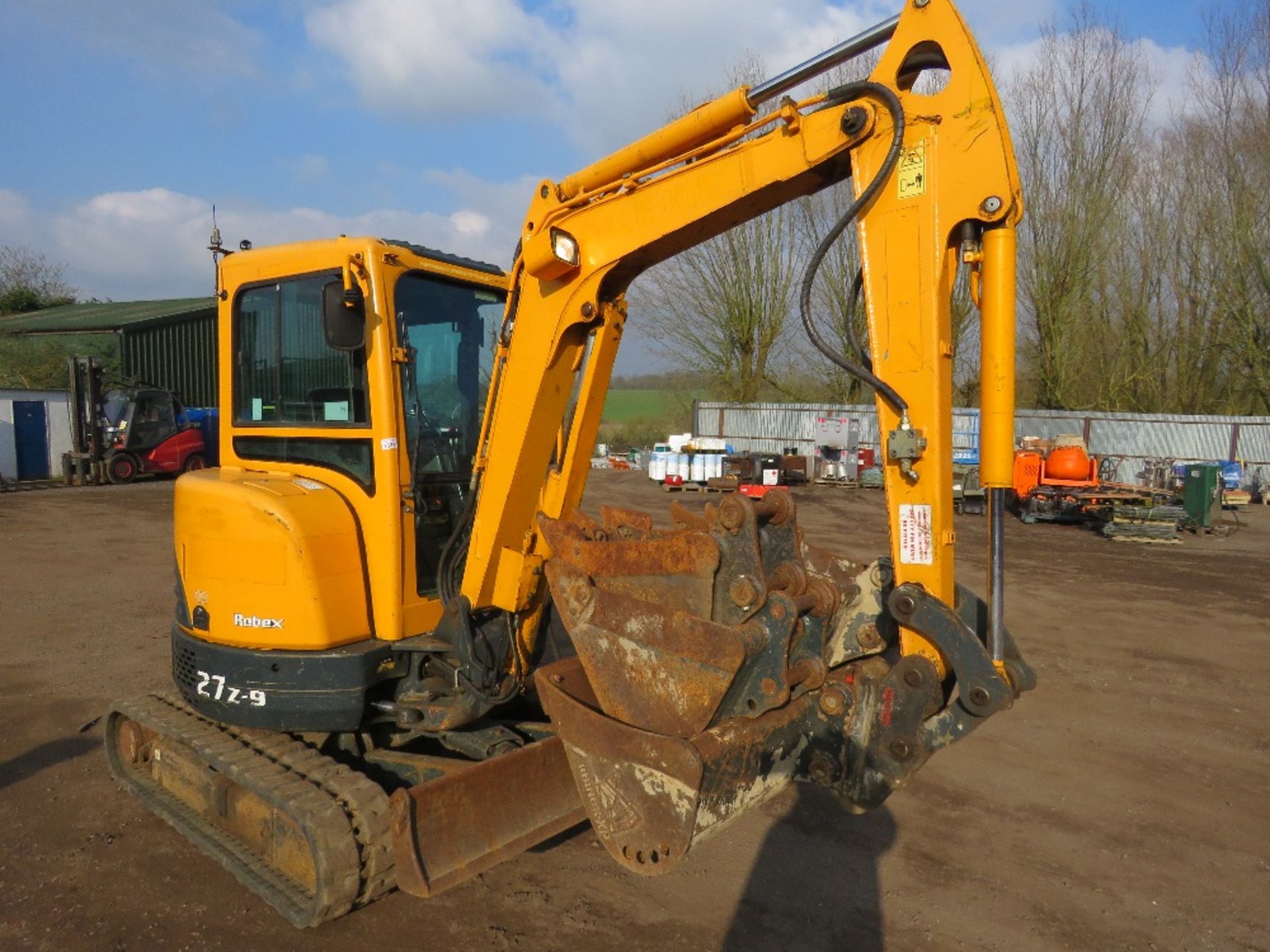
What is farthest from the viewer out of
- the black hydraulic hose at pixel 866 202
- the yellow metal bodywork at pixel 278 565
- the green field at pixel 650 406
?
the green field at pixel 650 406

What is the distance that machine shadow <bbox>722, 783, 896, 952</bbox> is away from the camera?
11.8 ft

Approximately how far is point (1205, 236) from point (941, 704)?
29483mm

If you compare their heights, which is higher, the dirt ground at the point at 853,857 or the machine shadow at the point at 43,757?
the machine shadow at the point at 43,757

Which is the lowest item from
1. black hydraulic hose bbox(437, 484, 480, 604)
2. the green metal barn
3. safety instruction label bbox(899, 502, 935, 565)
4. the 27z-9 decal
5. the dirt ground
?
the dirt ground

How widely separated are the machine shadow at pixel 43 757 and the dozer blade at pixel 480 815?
3169mm

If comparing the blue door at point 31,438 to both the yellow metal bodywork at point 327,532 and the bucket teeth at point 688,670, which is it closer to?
the yellow metal bodywork at point 327,532

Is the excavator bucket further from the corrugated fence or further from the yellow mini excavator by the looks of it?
the corrugated fence

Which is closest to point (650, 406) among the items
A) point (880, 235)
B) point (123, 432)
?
point (123, 432)

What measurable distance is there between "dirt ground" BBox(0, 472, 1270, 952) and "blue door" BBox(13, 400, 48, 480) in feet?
60.4

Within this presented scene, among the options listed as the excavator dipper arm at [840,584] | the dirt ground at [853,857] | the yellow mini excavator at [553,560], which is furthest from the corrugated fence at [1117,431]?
the excavator dipper arm at [840,584]

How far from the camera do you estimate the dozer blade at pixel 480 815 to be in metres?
3.17

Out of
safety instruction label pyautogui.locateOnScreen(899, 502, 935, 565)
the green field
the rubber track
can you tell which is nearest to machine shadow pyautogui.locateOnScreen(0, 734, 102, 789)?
the rubber track

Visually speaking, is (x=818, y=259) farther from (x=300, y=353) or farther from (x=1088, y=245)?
(x=1088, y=245)

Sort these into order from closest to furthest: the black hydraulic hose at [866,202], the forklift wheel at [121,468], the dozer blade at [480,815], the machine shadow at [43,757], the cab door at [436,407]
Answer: the black hydraulic hose at [866,202] → the dozer blade at [480,815] → the cab door at [436,407] → the machine shadow at [43,757] → the forklift wheel at [121,468]
